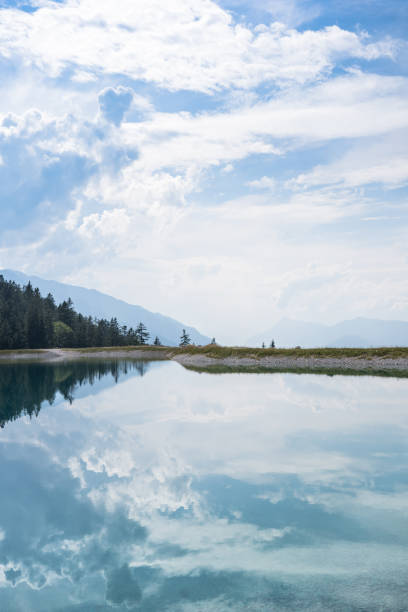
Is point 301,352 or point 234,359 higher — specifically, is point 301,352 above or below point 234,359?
above

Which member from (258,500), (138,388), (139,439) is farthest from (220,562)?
(138,388)

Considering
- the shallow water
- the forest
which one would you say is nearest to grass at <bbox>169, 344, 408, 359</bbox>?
the forest

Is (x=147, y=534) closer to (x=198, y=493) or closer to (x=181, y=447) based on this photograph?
(x=198, y=493)

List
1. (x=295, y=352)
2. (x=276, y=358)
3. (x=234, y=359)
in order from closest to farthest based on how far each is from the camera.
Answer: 1. (x=295, y=352)
2. (x=276, y=358)
3. (x=234, y=359)

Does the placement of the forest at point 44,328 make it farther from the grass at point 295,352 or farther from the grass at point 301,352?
the grass at point 301,352

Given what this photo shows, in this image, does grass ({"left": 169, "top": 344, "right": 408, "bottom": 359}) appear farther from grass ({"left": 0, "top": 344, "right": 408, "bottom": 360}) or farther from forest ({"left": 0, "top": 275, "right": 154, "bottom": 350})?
forest ({"left": 0, "top": 275, "right": 154, "bottom": 350})

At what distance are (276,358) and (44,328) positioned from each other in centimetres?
8634

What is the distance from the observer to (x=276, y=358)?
10644 centimetres

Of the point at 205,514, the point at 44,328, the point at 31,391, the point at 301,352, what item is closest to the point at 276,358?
the point at 301,352

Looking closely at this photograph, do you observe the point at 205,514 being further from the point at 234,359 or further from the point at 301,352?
the point at 234,359

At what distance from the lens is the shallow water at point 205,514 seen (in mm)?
12156

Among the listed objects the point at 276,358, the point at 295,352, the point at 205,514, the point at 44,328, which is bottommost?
the point at 205,514

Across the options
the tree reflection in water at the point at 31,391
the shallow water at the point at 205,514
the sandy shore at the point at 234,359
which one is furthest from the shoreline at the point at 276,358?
the shallow water at the point at 205,514

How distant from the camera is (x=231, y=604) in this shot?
11477 mm
